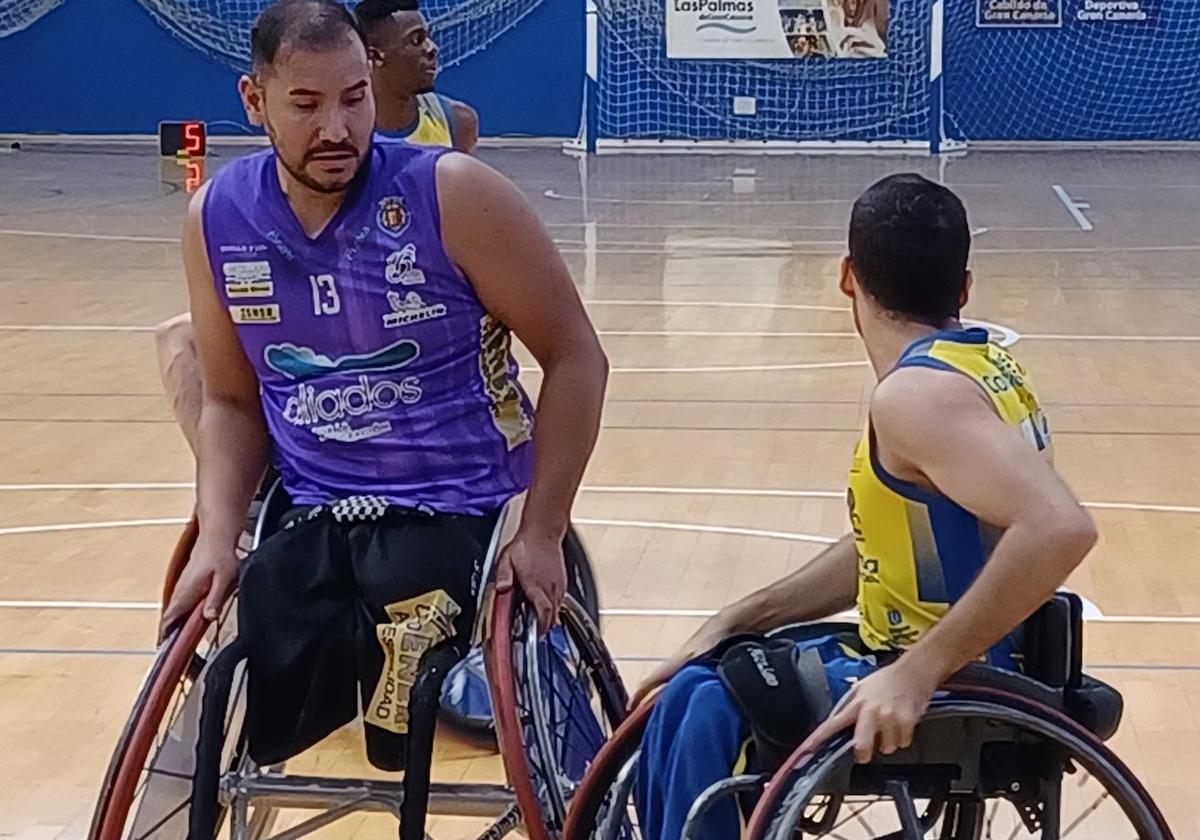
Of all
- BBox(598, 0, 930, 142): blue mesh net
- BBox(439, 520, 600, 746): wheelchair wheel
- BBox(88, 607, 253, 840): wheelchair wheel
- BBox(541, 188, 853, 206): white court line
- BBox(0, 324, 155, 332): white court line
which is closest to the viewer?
BBox(88, 607, 253, 840): wheelchair wheel

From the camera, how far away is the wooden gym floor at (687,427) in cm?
335

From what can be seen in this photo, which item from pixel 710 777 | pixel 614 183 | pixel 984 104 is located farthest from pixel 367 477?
pixel 984 104

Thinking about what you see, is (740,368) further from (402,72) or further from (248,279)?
(248,279)

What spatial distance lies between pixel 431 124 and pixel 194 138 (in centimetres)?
963

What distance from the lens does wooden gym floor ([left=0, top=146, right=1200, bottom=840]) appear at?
3348 millimetres

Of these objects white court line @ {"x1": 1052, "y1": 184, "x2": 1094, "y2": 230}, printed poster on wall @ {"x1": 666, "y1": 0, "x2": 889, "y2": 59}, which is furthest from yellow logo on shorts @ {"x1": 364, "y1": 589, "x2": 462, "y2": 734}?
printed poster on wall @ {"x1": 666, "y1": 0, "x2": 889, "y2": 59}

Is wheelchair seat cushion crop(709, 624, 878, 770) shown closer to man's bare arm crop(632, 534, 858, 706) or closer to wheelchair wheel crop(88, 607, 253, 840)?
man's bare arm crop(632, 534, 858, 706)

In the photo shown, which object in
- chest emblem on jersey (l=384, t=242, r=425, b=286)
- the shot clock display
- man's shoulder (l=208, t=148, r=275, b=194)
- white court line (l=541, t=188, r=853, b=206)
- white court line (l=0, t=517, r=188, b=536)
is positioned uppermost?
man's shoulder (l=208, t=148, r=275, b=194)

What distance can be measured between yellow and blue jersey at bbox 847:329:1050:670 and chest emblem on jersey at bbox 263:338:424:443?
0.54 metres

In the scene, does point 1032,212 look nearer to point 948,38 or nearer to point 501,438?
point 948,38

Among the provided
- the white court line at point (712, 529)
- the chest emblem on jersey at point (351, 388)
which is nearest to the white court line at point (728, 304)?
the white court line at point (712, 529)

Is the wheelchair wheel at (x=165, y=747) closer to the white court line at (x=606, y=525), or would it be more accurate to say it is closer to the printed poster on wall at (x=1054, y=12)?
the white court line at (x=606, y=525)

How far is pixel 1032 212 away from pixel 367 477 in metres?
8.52

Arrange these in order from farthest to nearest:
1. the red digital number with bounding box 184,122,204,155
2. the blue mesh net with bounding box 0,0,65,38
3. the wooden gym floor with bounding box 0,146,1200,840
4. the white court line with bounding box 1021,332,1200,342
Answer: the blue mesh net with bounding box 0,0,65,38 → the red digital number with bounding box 184,122,204,155 → the white court line with bounding box 1021,332,1200,342 → the wooden gym floor with bounding box 0,146,1200,840
